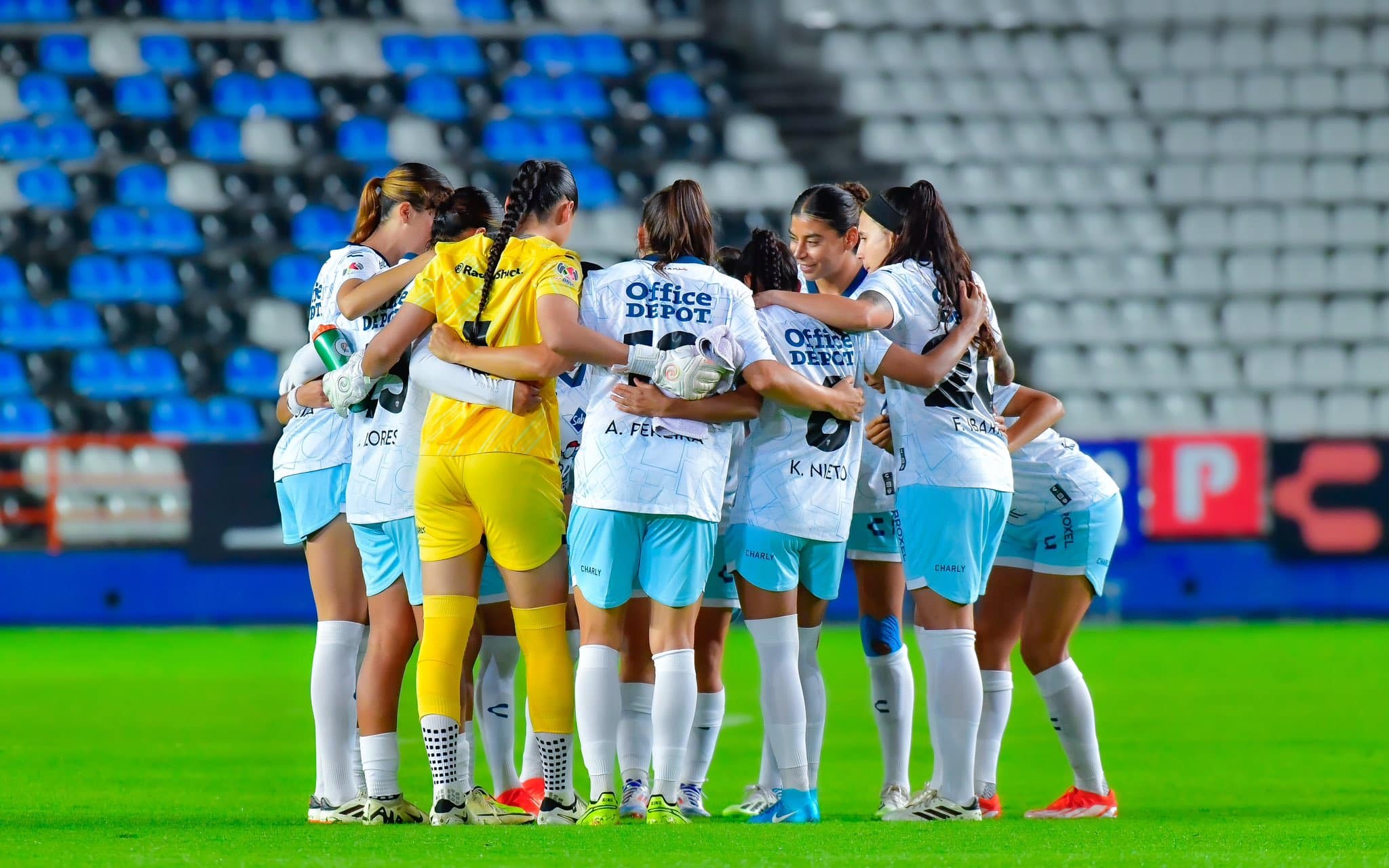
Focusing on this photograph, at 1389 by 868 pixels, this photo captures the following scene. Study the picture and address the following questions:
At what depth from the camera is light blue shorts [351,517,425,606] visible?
543cm

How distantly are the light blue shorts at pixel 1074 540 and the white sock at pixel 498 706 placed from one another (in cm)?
185

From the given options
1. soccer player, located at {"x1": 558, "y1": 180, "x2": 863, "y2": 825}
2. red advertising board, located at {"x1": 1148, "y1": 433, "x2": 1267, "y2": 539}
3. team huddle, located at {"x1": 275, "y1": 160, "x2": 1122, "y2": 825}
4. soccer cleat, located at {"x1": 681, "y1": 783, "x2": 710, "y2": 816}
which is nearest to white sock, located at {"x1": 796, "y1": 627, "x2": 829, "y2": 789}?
team huddle, located at {"x1": 275, "y1": 160, "x2": 1122, "y2": 825}

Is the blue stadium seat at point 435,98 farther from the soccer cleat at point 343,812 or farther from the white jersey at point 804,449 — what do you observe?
the soccer cleat at point 343,812

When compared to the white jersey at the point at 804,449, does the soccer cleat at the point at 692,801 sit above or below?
below

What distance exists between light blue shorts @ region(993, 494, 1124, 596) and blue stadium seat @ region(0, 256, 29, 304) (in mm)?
14177

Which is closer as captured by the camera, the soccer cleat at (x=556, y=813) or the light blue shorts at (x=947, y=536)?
the soccer cleat at (x=556, y=813)

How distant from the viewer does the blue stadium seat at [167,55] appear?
63.5 ft

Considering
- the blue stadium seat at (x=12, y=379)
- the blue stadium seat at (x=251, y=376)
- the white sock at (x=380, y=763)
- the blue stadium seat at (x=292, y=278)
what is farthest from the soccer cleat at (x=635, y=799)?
the blue stadium seat at (x=12, y=379)

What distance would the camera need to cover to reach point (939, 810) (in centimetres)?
562

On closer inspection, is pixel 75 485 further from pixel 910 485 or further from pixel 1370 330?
pixel 1370 330

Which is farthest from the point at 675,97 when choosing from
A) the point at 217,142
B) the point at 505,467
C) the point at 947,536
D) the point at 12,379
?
the point at 505,467

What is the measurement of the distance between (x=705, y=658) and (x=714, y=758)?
1.88 meters

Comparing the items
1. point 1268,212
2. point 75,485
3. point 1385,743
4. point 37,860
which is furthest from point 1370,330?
point 37,860

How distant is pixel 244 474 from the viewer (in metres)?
14.0
